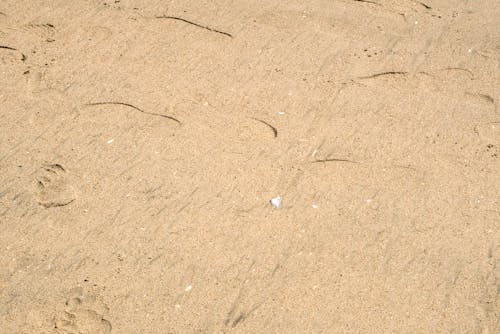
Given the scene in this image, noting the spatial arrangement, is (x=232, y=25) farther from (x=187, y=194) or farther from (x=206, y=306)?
(x=206, y=306)

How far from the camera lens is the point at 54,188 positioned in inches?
106

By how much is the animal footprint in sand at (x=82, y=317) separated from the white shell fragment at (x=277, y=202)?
0.70m

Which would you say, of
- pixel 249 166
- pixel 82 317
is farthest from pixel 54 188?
pixel 249 166

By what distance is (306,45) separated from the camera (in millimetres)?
3367

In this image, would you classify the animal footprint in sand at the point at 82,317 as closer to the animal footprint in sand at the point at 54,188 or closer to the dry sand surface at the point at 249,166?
the dry sand surface at the point at 249,166

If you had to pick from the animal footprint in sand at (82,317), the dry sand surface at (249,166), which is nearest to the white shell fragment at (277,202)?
the dry sand surface at (249,166)

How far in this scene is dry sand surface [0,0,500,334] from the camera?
2326 millimetres

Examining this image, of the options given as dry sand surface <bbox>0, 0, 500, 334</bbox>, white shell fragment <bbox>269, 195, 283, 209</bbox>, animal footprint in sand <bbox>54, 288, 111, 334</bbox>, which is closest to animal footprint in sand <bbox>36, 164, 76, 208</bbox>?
dry sand surface <bbox>0, 0, 500, 334</bbox>

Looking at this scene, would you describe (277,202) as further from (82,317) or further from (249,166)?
(82,317)

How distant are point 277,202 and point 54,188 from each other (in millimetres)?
828

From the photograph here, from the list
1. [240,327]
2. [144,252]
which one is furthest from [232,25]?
[240,327]

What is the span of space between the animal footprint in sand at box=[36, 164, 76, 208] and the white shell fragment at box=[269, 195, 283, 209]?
28.8 inches

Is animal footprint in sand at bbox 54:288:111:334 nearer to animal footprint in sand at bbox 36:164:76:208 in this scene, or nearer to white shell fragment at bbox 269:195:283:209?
animal footprint in sand at bbox 36:164:76:208

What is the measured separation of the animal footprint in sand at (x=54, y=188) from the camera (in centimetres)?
264
